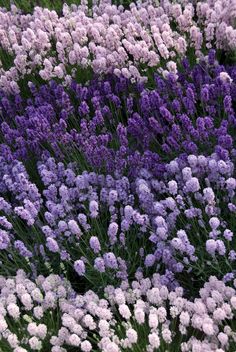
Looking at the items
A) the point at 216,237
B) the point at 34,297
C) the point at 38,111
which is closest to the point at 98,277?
the point at 34,297

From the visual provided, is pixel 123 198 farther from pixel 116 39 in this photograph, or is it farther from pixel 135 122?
pixel 116 39

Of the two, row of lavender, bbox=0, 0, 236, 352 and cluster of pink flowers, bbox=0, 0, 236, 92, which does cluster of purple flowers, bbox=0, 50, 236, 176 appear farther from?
cluster of pink flowers, bbox=0, 0, 236, 92

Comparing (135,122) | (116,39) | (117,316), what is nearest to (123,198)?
(135,122)

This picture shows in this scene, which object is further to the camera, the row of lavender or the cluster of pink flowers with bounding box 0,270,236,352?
the row of lavender

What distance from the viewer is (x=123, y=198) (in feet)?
11.2

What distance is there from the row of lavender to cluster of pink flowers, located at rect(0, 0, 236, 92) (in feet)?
0.06

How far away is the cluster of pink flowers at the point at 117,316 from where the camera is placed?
8.80 ft

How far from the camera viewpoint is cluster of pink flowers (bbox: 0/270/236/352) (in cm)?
268

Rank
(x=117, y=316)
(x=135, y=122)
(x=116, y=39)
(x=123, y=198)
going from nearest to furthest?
(x=117, y=316) → (x=123, y=198) → (x=135, y=122) → (x=116, y=39)

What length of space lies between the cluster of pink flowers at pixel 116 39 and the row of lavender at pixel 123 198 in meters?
0.02

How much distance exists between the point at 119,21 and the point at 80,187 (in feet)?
6.74

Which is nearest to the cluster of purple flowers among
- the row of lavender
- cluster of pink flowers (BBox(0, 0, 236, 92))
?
the row of lavender

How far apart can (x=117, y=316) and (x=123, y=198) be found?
2.30 feet

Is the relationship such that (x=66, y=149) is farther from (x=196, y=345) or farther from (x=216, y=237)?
(x=196, y=345)
